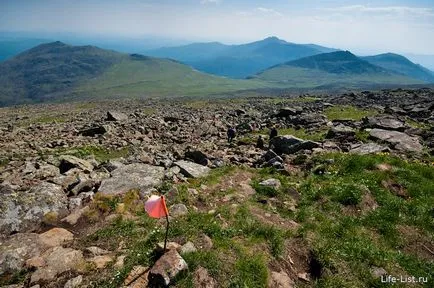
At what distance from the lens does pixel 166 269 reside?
35.3 ft

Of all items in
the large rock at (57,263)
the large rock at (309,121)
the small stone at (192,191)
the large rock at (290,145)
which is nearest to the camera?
the large rock at (57,263)

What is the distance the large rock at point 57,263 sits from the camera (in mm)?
11078

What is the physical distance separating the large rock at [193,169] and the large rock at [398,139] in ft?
47.5

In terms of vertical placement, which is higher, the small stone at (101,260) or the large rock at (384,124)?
the small stone at (101,260)

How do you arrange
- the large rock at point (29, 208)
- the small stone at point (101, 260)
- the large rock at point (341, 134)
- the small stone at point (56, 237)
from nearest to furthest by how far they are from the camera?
the small stone at point (101, 260) < the small stone at point (56, 237) < the large rock at point (29, 208) < the large rock at point (341, 134)

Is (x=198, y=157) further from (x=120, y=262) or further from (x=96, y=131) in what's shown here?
(x=96, y=131)

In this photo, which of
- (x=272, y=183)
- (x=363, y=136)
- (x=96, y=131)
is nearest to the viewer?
(x=272, y=183)

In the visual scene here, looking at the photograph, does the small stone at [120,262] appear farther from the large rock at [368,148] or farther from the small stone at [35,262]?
the large rock at [368,148]

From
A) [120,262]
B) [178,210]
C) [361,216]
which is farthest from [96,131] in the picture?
[361,216]

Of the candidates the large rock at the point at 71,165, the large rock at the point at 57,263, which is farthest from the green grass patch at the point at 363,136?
the large rock at the point at 57,263

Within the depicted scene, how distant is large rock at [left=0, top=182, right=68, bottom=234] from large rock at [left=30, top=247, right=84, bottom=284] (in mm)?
2694

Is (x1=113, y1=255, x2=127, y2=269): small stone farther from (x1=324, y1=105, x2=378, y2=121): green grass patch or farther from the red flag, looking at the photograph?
(x1=324, y1=105, x2=378, y2=121): green grass patch

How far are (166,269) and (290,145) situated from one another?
17.7 metres

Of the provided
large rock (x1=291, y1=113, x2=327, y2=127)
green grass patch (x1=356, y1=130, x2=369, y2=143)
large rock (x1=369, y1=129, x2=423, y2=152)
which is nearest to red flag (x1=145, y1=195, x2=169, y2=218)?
large rock (x1=369, y1=129, x2=423, y2=152)
